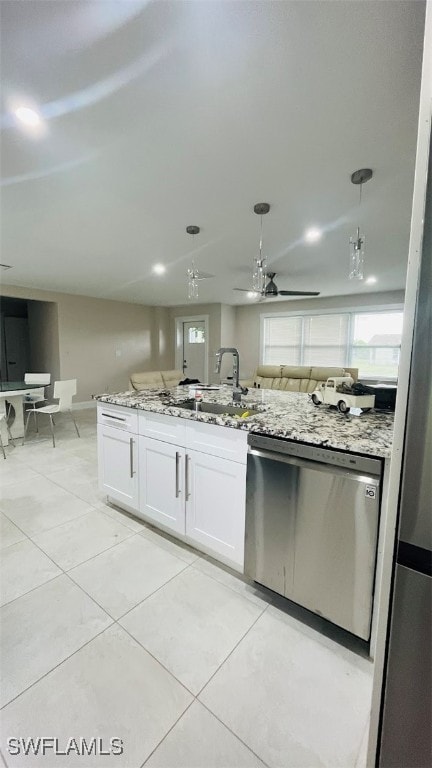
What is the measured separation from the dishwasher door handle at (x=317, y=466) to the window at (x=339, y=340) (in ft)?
16.1

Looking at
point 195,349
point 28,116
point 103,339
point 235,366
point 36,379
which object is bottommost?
point 36,379

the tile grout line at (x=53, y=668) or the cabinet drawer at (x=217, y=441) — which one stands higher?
the cabinet drawer at (x=217, y=441)

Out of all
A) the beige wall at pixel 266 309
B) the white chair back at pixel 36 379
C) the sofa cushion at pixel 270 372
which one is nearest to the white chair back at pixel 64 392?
the white chair back at pixel 36 379

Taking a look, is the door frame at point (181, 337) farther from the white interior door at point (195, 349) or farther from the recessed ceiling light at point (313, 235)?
the recessed ceiling light at point (313, 235)

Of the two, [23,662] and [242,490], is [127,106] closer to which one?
[242,490]

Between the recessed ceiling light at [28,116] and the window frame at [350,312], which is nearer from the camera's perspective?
the recessed ceiling light at [28,116]

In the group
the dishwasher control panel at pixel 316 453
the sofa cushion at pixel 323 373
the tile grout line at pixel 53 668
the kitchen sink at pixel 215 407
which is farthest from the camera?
the sofa cushion at pixel 323 373

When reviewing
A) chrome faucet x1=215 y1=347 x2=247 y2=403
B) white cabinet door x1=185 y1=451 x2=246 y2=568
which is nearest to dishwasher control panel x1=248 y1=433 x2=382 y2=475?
white cabinet door x1=185 y1=451 x2=246 y2=568

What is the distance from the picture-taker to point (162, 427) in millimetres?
2002

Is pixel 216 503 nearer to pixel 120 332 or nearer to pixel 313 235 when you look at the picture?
pixel 313 235

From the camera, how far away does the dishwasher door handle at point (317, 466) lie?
1.23m

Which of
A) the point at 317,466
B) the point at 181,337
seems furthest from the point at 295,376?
the point at 317,466

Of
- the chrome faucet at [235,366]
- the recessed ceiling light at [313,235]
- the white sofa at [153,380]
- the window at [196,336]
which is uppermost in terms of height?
the recessed ceiling light at [313,235]

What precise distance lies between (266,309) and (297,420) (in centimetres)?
596
